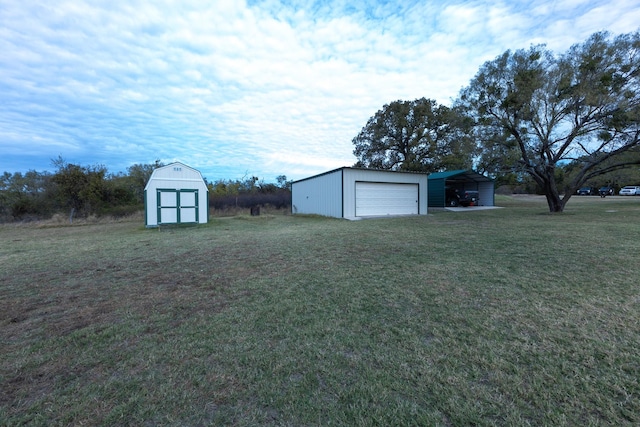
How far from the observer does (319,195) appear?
645 inches

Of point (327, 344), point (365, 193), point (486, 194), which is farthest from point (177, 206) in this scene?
point (486, 194)

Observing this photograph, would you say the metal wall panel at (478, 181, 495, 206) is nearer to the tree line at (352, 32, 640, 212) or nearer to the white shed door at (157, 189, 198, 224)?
the tree line at (352, 32, 640, 212)

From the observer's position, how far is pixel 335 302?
311cm

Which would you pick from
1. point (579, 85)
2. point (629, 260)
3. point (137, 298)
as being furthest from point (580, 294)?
point (579, 85)

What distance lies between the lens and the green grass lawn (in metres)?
1.57

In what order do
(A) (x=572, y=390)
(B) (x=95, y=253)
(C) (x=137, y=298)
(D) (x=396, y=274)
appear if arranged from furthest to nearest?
1. (B) (x=95, y=253)
2. (D) (x=396, y=274)
3. (C) (x=137, y=298)
4. (A) (x=572, y=390)

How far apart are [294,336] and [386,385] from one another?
2.93 ft

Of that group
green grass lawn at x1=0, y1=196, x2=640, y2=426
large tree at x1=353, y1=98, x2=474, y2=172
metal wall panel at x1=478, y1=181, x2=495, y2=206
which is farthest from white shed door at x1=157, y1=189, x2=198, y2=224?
metal wall panel at x1=478, y1=181, x2=495, y2=206

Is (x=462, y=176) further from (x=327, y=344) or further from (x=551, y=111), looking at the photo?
(x=327, y=344)

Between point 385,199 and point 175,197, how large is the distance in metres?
10.4

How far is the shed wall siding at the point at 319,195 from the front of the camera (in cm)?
1451

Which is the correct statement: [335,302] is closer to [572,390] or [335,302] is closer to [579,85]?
[572,390]

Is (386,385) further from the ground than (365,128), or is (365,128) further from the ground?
(365,128)

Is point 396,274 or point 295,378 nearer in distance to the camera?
point 295,378
